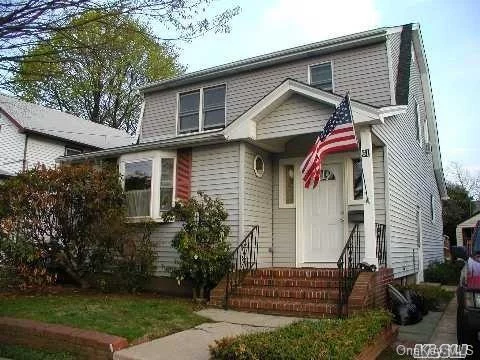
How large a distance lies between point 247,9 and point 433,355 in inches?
210

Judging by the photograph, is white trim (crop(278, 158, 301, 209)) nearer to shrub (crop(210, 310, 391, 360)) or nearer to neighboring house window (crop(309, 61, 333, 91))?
neighboring house window (crop(309, 61, 333, 91))

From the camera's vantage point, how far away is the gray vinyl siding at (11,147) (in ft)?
63.5

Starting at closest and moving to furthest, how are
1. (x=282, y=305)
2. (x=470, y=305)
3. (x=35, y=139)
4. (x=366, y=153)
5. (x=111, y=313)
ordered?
(x=470, y=305) < (x=111, y=313) < (x=282, y=305) < (x=366, y=153) < (x=35, y=139)

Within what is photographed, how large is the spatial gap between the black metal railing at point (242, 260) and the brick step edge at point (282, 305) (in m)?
0.33

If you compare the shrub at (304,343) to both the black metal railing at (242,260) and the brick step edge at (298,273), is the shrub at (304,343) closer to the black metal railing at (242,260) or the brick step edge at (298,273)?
the brick step edge at (298,273)

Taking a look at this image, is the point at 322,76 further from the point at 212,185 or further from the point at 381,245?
the point at 381,245

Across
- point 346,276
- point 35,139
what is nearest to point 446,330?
point 346,276

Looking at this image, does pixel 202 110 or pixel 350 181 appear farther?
pixel 202 110

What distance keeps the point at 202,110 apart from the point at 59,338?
8705mm

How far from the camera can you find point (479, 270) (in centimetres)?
517

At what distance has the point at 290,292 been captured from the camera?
27.2 ft

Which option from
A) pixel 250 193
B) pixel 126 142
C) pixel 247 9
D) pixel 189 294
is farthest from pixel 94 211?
pixel 126 142

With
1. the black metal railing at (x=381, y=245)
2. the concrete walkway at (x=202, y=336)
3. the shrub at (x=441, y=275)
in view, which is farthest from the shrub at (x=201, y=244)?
the shrub at (x=441, y=275)

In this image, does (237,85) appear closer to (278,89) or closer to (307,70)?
(307,70)
